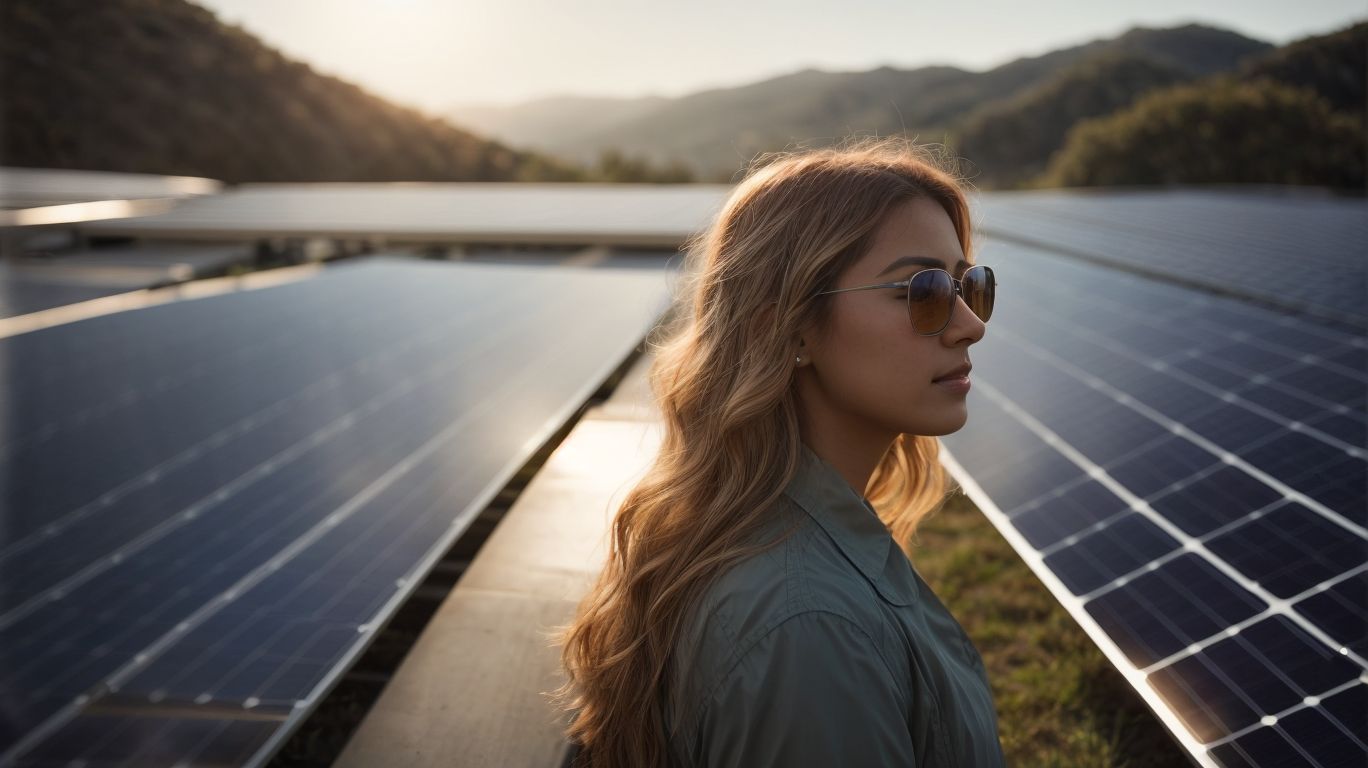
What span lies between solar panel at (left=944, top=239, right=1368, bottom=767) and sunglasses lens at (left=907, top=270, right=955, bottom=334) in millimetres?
1263

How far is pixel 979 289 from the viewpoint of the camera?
7.62 feet

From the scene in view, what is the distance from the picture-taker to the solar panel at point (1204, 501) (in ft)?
7.40

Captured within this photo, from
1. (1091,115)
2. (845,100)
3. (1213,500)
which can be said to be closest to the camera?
(1213,500)

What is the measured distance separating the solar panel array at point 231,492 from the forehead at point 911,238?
6.51 feet

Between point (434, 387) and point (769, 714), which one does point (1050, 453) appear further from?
point (434, 387)

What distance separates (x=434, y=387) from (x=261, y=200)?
15.1 meters

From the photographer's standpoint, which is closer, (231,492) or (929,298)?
(929,298)

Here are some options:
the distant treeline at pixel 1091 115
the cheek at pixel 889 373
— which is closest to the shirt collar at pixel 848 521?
the cheek at pixel 889 373

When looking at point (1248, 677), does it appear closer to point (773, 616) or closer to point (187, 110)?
point (773, 616)

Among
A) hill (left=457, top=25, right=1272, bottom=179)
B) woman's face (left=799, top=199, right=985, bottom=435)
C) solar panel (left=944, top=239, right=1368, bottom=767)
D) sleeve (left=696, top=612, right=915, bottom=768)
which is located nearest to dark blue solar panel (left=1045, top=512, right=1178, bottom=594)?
solar panel (left=944, top=239, right=1368, bottom=767)

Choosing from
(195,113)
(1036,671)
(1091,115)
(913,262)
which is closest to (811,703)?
(913,262)

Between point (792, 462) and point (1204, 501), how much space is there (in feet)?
7.07

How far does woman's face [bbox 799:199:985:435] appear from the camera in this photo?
6.90 feet

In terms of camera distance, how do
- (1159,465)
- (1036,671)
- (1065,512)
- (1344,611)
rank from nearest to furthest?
(1344,611) < (1065,512) < (1159,465) < (1036,671)
